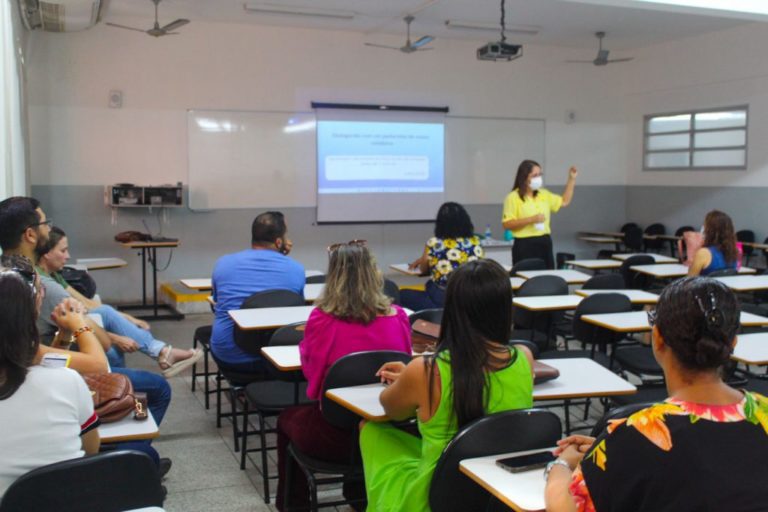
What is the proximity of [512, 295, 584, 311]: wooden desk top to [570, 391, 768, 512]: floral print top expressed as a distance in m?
3.00

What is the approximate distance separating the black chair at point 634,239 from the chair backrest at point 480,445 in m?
8.88

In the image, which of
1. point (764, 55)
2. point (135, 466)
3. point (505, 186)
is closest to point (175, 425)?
point (135, 466)

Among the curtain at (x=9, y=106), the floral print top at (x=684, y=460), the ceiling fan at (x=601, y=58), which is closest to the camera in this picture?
the floral print top at (x=684, y=460)

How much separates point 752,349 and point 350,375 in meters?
2.05

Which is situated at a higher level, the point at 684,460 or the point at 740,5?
the point at 740,5

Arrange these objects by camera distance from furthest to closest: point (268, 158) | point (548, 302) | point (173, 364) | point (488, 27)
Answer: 1. point (488, 27)
2. point (268, 158)
3. point (548, 302)
4. point (173, 364)

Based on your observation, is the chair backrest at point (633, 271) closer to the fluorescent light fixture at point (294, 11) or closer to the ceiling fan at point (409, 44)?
the ceiling fan at point (409, 44)

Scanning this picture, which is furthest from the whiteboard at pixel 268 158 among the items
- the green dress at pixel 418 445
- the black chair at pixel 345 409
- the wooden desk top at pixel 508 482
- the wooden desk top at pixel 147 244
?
the wooden desk top at pixel 508 482

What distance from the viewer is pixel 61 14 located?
7.14 m

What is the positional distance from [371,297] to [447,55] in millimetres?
7675

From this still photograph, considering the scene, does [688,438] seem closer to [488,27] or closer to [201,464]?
[201,464]

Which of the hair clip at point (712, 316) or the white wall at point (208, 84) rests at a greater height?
the white wall at point (208, 84)

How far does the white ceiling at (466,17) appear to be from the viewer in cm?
812

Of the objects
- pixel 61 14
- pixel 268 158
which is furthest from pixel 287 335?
pixel 268 158
